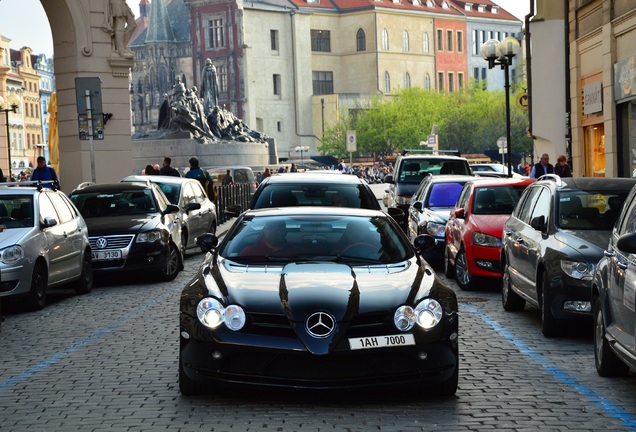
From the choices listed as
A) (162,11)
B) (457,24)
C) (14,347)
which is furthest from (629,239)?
(457,24)

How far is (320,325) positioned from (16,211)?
9.45 m

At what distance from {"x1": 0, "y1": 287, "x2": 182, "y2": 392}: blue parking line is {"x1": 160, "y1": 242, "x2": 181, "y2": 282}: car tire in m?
2.56

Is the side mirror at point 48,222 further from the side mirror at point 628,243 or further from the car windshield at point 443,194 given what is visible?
the side mirror at point 628,243

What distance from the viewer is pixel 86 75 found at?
35.5 m

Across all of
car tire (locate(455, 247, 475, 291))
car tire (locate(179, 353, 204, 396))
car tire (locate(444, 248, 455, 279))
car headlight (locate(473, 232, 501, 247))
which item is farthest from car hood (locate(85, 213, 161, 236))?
car tire (locate(179, 353, 204, 396))

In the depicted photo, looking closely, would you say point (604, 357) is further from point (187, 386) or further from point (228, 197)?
point (228, 197)

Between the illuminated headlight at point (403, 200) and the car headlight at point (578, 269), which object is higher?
the car headlight at point (578, 269)

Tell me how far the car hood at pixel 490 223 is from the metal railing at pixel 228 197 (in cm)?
1918

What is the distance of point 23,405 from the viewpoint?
9.36 meters

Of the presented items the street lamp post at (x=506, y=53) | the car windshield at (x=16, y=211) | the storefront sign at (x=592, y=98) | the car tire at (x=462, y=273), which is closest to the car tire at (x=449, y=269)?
the car tire at (x=462, y=273)

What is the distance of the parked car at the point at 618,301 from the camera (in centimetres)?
892

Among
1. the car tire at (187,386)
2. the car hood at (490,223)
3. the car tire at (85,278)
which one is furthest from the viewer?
the car tire at (85,278)

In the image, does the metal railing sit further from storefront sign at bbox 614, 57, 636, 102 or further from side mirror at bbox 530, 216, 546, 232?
side mirror at bbox 530, 216, 546, 232

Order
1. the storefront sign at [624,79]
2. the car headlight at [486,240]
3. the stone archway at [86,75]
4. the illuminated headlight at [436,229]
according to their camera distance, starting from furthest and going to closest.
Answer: the stone archway at [86,75]
the storefront sign at [624,79]
the illuminated headlight at [436,229]
the car headlight at [486,240]
